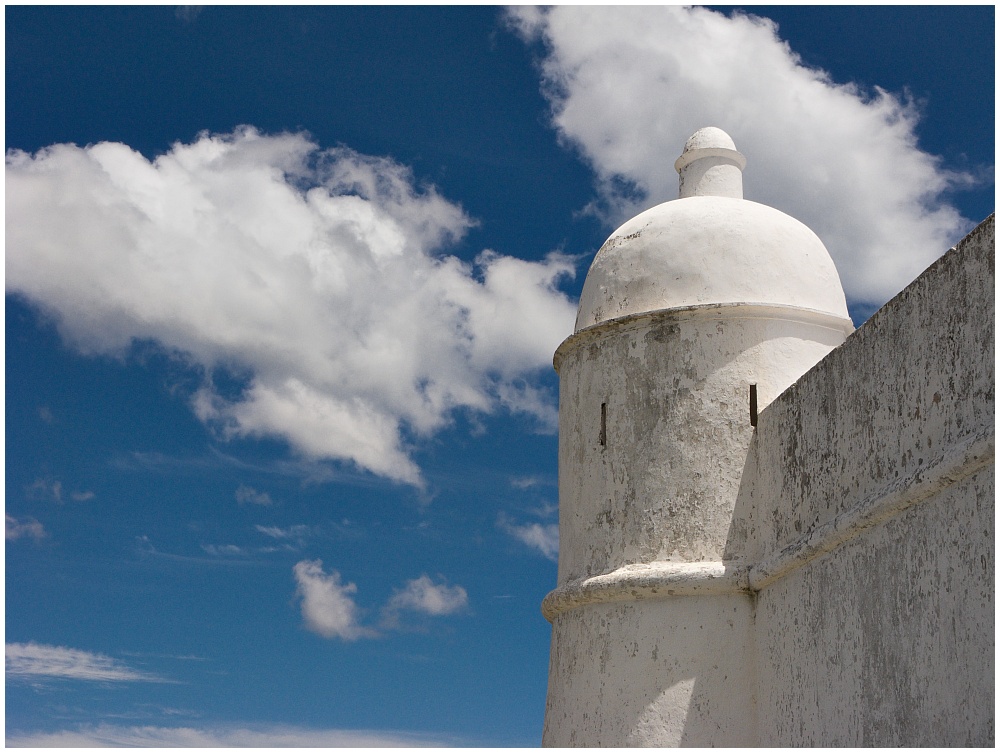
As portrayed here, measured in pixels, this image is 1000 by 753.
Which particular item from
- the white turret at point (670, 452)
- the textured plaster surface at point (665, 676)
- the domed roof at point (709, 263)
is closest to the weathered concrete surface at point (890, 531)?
the textured plaster surface at point (665, 676)

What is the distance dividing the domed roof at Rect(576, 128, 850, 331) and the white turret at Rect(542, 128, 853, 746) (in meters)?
0.01

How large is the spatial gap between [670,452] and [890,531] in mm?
2594

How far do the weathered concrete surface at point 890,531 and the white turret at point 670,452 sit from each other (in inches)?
12.8

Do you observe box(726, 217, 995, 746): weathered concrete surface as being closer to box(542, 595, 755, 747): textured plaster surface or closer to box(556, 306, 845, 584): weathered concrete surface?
box(542, 595, 755, 747): textured plaster surface

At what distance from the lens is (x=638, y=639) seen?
29.6ft

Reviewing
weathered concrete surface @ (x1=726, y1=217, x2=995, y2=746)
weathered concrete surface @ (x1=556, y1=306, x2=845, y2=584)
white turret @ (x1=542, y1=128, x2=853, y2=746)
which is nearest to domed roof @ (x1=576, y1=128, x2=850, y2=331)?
white turret @ (x1=542, y1=128, x2=853, y2=746)

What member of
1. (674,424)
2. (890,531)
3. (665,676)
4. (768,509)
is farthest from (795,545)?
(674,424)

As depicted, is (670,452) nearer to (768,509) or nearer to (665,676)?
(768,509)

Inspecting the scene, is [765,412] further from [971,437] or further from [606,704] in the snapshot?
[971,437]

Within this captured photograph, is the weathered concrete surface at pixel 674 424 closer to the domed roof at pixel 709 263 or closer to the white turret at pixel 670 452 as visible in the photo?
the white turret at pixel 670 452

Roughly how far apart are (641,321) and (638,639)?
253 centimetres

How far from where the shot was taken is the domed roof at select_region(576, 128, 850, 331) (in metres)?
9.74

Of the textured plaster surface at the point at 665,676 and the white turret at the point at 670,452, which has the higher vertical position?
the white turret at the point at 670,452

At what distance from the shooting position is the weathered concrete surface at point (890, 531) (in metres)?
6.13
